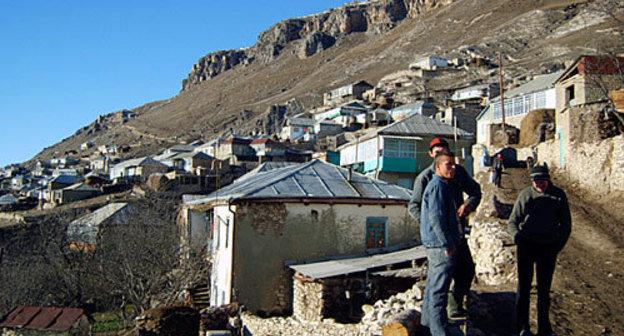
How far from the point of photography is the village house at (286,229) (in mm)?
15938

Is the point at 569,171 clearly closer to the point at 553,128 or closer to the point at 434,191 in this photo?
the point at 553,128

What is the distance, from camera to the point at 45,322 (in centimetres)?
2172

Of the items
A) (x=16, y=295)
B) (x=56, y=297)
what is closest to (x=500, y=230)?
(x=56, y=297)

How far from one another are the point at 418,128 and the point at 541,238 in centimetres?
2708

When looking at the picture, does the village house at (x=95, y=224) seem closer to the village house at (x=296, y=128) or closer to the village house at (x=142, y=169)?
the village house at (x=142, y=169)

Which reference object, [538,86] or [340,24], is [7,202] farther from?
[340,24]

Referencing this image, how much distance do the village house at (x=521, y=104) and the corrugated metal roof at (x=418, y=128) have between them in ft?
8.41

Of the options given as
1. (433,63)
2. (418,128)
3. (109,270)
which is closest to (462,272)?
(109,270)

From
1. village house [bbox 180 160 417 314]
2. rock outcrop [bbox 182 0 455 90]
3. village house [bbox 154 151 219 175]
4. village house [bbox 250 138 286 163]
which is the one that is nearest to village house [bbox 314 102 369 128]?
village house [bbox 250 138 286 163]

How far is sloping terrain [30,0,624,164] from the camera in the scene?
85438 millimetres

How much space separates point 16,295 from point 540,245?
1132 inches

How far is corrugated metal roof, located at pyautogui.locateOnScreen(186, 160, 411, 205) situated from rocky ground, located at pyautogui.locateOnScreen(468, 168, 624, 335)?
23.4ft

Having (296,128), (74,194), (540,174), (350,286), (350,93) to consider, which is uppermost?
(350,93)

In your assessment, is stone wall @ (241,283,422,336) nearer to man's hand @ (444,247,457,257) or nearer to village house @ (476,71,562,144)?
man's hand @ (444,247,457,257)
